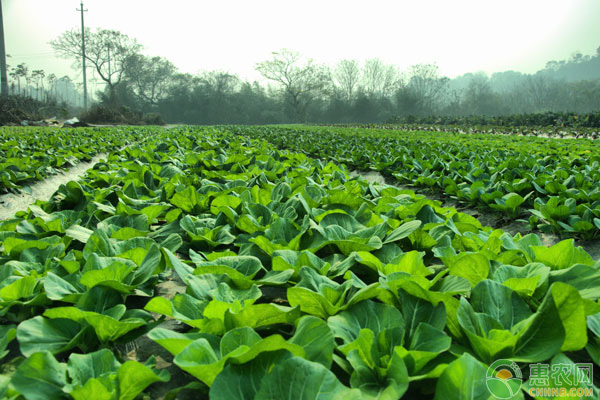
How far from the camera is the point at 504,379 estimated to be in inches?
32.6

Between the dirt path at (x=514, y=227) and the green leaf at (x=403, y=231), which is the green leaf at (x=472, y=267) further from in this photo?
the dirt path at (x=514, y=227)

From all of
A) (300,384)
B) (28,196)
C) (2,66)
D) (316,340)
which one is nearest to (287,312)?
(316,340)

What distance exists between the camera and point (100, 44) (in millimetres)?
46938

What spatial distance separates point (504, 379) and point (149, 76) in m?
62.2

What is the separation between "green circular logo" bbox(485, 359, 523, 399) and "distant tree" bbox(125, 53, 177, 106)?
193 feet

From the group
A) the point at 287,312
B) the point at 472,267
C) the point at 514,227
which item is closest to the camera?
the point at 287,312

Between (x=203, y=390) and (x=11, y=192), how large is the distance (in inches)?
198

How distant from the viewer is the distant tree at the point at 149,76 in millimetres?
52656

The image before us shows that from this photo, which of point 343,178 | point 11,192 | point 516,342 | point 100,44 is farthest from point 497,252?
point 100,44

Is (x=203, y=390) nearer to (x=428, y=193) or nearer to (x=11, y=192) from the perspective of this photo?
(x=428, y=193)

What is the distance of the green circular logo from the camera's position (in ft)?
2.52

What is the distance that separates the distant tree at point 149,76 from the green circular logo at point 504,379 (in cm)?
5881

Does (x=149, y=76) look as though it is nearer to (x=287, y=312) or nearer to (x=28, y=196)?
(x=28, y=196)

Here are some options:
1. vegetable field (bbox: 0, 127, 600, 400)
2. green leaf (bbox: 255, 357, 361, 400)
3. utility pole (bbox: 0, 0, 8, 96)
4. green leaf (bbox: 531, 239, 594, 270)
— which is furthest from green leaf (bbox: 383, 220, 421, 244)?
utility pole (bbox: 0, 0, 8, 96)
